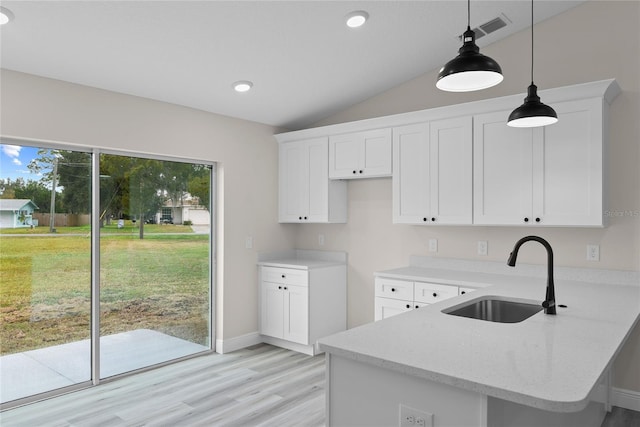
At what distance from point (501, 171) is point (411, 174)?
2.50ft

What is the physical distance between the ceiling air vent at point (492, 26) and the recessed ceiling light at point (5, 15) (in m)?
3.05

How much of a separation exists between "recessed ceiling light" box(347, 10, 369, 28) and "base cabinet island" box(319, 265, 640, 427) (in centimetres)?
203

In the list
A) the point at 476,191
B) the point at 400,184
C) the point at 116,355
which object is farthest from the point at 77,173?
the point at 476,191

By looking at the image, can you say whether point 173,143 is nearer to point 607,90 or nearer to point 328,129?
point 328,129

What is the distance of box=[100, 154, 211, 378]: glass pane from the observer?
364cm

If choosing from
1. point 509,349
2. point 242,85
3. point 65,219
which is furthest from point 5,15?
point 509,349

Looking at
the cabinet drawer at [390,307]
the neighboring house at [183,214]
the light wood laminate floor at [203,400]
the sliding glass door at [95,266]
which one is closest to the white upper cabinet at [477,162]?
the cabinet drawer at [390,307]

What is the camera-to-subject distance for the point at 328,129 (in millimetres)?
4375

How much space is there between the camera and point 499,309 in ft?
8.36

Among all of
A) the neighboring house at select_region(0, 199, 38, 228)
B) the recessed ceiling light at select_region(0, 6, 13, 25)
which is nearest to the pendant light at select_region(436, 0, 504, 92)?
the recessed ceiling light at select_region(0, 6, 13, 25)

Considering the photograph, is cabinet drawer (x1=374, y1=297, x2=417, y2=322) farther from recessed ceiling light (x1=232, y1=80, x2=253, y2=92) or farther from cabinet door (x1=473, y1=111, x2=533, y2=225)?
recessed ceiling light (x1=232, y1=80, x2=253, y2=92)

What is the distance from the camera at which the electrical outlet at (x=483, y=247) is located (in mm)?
3721

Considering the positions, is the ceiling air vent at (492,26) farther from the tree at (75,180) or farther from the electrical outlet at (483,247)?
the tree at (75,180)

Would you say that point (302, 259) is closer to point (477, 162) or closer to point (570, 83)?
point (477, 162)
